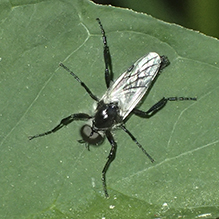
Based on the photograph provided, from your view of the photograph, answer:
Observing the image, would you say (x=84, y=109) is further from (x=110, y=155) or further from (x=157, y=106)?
(x=157, y=106)

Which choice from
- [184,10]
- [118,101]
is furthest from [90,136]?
[184,10]

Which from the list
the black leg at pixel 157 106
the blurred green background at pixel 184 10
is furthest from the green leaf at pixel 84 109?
the blurred green background at pixel 184 10

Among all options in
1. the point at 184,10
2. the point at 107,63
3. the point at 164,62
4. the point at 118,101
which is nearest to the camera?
the point at 164,62

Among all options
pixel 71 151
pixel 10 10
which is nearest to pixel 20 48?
pixel 10 10

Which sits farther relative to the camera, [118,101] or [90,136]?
[118,101]

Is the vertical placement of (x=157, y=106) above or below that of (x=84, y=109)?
below

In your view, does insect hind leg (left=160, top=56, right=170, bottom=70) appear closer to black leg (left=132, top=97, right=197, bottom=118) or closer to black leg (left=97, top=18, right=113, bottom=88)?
black leg (left=132, top=97, right=197, bottom=118)

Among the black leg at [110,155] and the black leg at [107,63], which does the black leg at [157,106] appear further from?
the black leg at [107,63]
